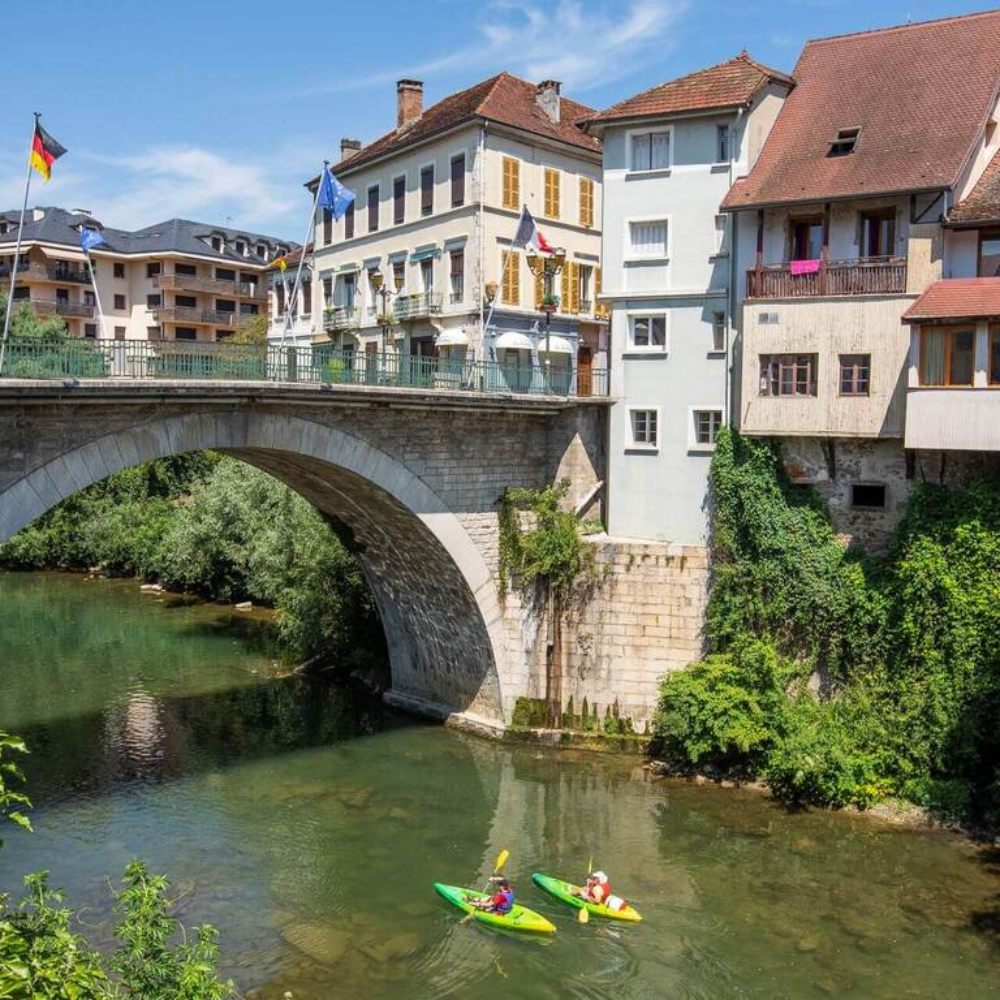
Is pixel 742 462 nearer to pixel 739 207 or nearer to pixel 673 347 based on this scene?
pixel 673 347

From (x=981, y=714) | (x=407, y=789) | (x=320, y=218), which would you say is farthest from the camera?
(x=320, y=218)

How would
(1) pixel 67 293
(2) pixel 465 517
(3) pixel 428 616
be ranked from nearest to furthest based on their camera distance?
(2) pixel 465 517 < (3) pixel 428 616 < (1) pixel 67 293

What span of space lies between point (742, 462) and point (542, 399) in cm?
477

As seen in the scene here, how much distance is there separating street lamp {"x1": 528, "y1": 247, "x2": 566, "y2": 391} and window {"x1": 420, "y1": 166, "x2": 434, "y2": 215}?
3.36 meters

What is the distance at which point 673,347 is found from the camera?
82.0ft

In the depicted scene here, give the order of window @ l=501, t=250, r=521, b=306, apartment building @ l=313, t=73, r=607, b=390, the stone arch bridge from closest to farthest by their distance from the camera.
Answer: the stone arch bridge < apartment building @ l=313, t=73, r=607, b=390 < window @ l=501, t=250, r=521, b=306

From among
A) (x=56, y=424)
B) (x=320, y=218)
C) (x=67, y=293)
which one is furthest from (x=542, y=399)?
(x=67, y=293)

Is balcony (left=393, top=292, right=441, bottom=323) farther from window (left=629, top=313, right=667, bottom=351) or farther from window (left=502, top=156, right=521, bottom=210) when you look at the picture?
window (left=629, top=313, right=667, bottom=351)

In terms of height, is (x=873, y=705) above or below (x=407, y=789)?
above

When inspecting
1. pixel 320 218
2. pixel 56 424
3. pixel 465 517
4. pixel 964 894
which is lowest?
pixel 964 894

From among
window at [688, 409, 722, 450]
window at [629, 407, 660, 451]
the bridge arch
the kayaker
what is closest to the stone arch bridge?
the bridge arch

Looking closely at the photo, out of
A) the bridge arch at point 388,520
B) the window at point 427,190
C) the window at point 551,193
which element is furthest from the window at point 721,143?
the bridge arch at point 388,520

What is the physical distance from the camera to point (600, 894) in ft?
56.1

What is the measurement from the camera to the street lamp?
2635cm
